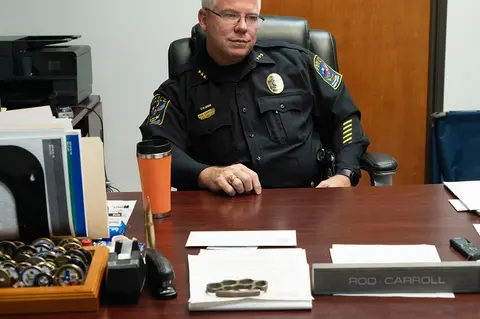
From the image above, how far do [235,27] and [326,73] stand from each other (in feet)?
1.16

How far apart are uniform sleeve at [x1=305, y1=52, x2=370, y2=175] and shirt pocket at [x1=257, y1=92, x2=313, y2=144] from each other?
2.8 inches

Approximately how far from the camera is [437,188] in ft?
5.43

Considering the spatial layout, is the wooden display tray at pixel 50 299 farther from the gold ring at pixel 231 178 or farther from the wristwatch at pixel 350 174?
the wristwatch at pixel 350 174

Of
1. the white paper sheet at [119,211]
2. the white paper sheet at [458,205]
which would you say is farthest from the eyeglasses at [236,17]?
the white paper sheet at [458,205]

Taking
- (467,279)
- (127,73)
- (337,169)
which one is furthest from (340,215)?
(127,73)

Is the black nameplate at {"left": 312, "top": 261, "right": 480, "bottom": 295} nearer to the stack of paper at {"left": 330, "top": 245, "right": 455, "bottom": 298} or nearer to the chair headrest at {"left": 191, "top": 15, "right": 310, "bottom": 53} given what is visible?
the stack of paper at {"left": 330, "top": 245, "right": 455, "bottom": 298}

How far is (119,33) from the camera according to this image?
3.20 metres

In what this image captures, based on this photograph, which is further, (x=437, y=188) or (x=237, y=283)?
(x=437, y=188)

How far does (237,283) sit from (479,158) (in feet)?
4.68

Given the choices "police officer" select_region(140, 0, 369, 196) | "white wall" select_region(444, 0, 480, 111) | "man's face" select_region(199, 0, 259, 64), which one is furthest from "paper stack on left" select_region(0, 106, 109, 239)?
"white wall" select_region(444, 0, 480, 111)

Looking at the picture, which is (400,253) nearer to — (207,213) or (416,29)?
(207,213)

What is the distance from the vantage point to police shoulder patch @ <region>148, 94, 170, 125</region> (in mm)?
2068

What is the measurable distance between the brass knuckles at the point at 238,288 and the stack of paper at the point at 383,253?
0.18m

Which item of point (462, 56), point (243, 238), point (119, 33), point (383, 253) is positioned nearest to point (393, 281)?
point (383, 253)
